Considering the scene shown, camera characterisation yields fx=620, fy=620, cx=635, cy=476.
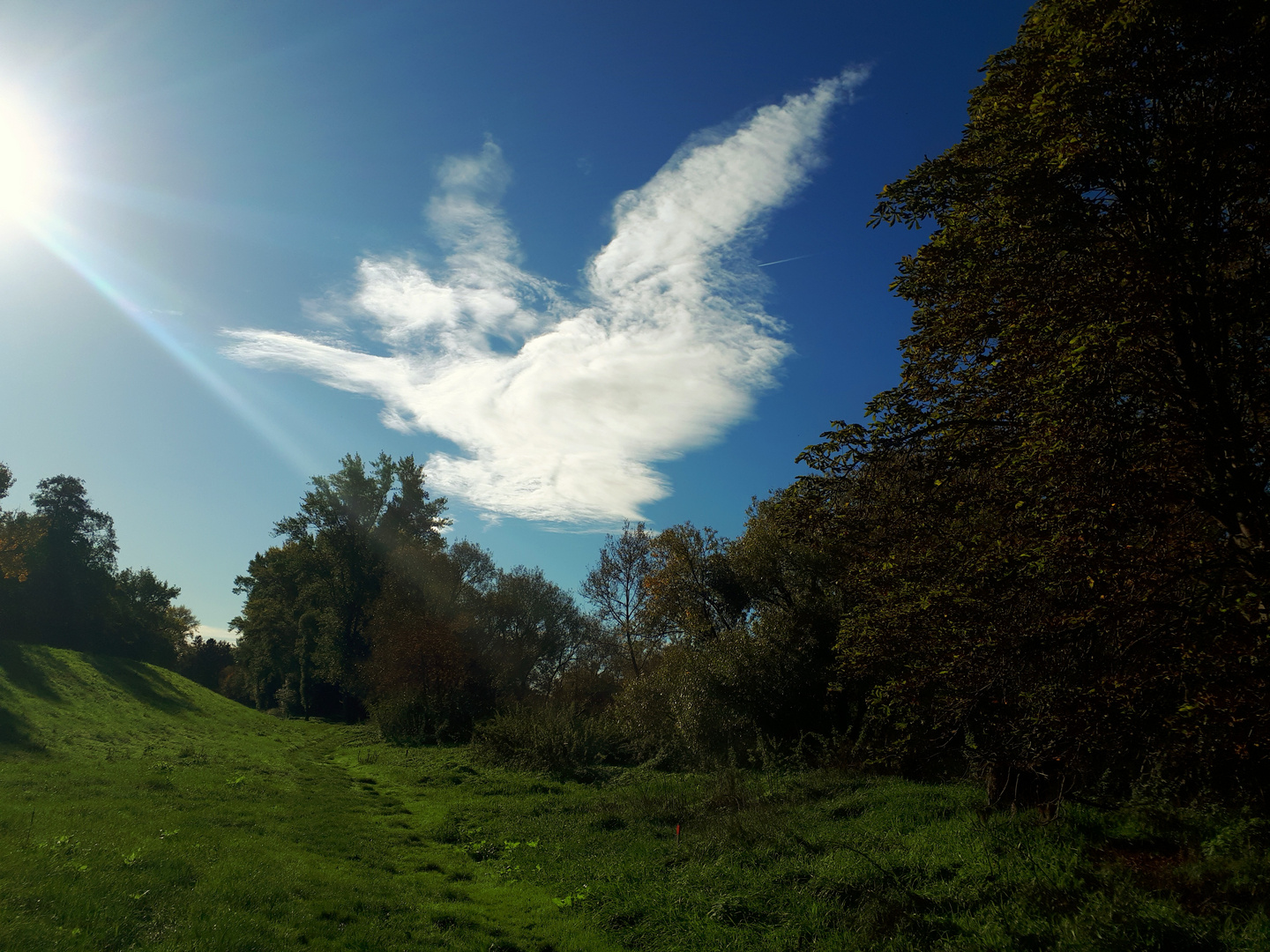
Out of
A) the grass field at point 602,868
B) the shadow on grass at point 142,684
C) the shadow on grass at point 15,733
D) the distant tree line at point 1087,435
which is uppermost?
the distant tree line at point 1087,435

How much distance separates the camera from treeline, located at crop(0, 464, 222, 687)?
3578 cm

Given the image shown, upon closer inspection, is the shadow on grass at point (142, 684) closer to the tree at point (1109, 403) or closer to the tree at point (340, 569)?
the tree at point (340, 569)

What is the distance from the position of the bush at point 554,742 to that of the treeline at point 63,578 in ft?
92.8

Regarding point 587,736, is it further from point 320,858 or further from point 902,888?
point 902,888

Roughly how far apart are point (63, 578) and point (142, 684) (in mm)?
16674

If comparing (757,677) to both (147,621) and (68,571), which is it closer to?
(68,571)

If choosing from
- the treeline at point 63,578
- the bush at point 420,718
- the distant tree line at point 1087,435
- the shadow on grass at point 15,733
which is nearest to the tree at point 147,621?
the treeline at point 63,578

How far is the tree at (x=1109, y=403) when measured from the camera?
242 inches

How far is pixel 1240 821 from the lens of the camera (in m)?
7.86

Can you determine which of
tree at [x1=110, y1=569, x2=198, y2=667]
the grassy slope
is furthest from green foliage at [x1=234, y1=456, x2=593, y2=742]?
the grassy slope

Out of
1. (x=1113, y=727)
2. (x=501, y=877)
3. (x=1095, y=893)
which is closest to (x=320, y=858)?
(x=501, y=877)

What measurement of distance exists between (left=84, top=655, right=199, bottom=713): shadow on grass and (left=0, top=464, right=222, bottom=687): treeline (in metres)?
6.19

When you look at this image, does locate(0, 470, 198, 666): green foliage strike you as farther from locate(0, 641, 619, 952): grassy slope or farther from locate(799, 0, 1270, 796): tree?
locate(799, 0, 1270, 796): tree

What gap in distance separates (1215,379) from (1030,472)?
185cm
